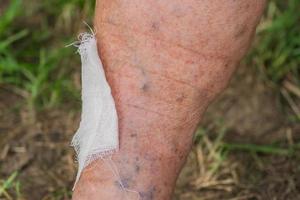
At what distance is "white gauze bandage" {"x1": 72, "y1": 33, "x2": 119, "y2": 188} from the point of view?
121cm

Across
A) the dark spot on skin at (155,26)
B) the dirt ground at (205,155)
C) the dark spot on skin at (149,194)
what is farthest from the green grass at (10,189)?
the dark spot on skin at (155,26)

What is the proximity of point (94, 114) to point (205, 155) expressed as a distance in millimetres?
598

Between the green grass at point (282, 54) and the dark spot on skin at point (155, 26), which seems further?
the green grass at point (282, 54)

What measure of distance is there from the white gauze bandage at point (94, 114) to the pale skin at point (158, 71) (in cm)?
Answer: 2

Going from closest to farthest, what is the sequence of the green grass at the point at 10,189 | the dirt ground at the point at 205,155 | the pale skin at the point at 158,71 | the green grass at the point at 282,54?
1. the pale skin at the point at 158,71
2. the green grass at the point at 10,189
3. the dirt ground at the point at 205,155
4. the green grass at the point at 282,54

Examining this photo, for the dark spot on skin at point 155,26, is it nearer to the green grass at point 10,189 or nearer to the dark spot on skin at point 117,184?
the dark spot on skin at point 117,184

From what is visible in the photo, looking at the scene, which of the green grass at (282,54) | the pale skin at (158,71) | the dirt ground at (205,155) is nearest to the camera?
the pale skin at (158,71)

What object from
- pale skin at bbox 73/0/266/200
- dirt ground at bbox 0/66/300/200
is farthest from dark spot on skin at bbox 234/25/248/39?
dirt ground at bbox 0/66/300/200

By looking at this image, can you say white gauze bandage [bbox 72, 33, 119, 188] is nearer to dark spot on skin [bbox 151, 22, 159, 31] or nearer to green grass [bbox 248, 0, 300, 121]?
dark spot on skin [bbox 151, 22, 159, 31]

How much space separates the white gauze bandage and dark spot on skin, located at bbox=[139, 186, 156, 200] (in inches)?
4.1

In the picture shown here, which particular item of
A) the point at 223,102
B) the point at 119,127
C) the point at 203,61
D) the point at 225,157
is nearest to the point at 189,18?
the point at 203,61

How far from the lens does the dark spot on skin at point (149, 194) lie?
1240 mm

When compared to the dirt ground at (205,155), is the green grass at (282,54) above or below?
above

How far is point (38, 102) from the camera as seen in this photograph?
1854 mm
